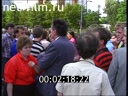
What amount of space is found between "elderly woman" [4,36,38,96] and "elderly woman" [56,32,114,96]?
130cm

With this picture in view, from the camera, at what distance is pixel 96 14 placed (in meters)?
39.1

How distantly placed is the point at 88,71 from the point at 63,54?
1.38 meters

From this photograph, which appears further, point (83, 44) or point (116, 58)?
point (116, 58)

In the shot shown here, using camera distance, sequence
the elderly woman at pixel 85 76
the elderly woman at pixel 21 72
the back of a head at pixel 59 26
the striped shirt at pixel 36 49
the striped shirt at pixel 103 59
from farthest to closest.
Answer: the striped shirt at pixel 36 49, the back of a head at pixel 59 26, the elderly woman at pixel 21 72, the striped shirt at pixel 103 59, the elderly woman at pixel 85 76

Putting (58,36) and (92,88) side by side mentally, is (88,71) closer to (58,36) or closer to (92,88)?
(92,88)

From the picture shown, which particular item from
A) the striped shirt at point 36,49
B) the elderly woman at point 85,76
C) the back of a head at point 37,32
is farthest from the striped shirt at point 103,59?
the back of a head at point 37,32

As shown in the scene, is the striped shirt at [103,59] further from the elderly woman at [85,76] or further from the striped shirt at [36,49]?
the striped shirt at [36,49]

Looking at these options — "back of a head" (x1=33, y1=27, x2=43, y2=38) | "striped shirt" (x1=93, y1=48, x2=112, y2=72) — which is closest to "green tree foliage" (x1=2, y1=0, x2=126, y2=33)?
"back of a head" (x1=33, y1=27, x2=43, y2=38)

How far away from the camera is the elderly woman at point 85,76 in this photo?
8.71 ft

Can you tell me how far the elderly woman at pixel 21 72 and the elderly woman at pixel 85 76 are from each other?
4.28ft

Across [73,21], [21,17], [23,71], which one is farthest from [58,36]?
[21,17]

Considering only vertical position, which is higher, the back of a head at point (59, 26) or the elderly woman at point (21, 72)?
the back of a head at point (59, 26)

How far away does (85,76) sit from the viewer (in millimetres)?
2650

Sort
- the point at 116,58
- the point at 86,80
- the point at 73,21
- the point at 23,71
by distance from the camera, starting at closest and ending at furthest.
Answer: the point at 86,80, the point at 116,58, the point at 23,71, the point at 73,21
